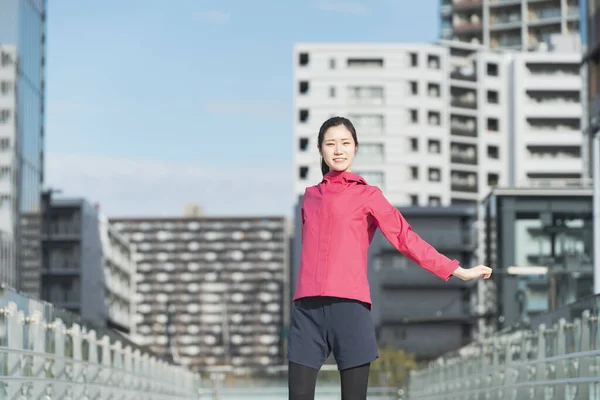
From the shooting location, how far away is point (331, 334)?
21.9 feet

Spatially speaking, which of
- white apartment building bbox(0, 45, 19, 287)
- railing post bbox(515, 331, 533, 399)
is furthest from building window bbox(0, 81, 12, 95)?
railing post bbox(515, 331, 533, 399)

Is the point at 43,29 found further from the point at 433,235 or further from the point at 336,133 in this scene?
the point at 336,133

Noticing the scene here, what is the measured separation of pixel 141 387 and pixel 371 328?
14580 millimetres

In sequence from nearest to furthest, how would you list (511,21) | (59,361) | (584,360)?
1. (584,360)
2. (59,361)
3. (511,21)

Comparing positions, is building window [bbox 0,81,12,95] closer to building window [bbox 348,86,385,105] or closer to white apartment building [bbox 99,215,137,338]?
white apartment building [bbox 99,215,137,338]

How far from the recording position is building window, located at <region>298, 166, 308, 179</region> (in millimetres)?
108438

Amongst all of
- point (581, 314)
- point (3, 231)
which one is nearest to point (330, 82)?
point (3, 231)

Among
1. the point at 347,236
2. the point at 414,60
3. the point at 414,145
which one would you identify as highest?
the point at 414,60

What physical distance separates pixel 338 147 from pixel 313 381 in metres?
1.17

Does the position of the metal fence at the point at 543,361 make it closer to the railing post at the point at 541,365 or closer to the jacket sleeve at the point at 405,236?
the railing post at the point at 541,365

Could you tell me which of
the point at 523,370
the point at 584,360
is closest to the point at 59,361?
the point at 584,360

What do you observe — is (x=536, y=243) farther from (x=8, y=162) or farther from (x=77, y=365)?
(x=77, y=365)

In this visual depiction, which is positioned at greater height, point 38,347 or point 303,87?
point 303,87

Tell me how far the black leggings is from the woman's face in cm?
101
